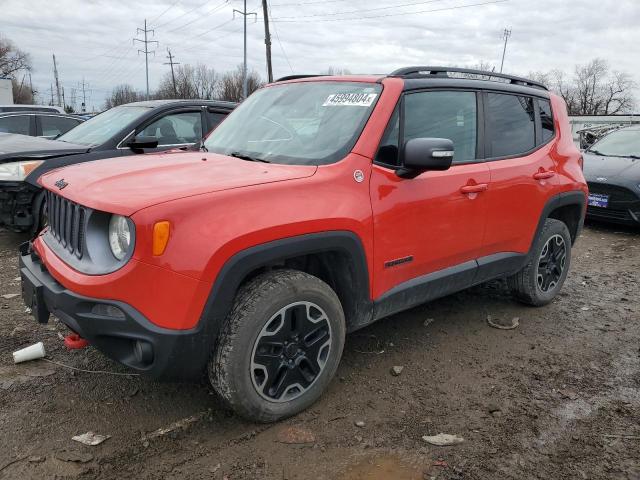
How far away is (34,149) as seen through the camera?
220 inches

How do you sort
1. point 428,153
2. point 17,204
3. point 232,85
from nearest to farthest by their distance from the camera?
point 428,153 < point 17,204 < point 232,85

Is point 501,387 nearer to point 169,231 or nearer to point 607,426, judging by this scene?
point 607,426

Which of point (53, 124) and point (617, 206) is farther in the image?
point (53, 124)

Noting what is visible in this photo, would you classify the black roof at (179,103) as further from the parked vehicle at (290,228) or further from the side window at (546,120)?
the side window at (546,120)

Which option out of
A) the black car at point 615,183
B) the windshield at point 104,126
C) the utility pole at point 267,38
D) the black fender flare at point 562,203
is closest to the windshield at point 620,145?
the black car at point 615,183

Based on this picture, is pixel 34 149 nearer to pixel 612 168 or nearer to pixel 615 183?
pixel 615 183

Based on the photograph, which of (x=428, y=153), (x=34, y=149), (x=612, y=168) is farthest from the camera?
(x=612, y=168)

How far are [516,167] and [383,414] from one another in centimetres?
208

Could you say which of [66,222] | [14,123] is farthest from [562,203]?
[14,123]

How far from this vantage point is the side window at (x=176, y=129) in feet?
19.6

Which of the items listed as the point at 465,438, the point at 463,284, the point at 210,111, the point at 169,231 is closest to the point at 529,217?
the point at 463,284

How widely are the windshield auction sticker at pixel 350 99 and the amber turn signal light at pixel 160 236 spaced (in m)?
1.48

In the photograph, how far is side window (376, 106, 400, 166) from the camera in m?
2.98

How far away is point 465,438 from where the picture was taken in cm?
267
